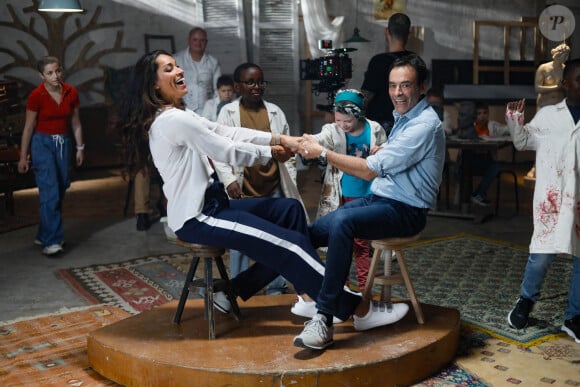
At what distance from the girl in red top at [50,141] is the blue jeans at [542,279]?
3.87 meters

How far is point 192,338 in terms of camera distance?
3635 millimetres

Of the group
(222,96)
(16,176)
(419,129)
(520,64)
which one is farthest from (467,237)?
(520,64)

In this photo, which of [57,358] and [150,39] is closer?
[57,358]

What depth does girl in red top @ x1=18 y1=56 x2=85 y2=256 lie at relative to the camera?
5910 millimetres

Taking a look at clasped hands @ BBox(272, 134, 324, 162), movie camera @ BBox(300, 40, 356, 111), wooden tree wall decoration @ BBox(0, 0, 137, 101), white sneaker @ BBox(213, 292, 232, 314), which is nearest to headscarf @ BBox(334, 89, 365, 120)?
clasped hands @ BBox(272, 134, 324, 162)

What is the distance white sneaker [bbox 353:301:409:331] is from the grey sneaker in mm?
276

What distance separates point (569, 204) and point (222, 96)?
4075 mm

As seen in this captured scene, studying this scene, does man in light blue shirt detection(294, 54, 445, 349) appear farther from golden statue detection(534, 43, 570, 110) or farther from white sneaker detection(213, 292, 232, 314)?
golden statue detection(534, 43, 570, 110)

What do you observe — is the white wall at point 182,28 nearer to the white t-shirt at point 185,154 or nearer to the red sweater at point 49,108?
the red sweater at point 49,108

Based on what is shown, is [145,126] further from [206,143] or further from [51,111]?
[51,111]

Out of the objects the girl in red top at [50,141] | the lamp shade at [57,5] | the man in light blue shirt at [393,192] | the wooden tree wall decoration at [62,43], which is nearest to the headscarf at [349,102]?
the man in light blue shirt at [393,192]

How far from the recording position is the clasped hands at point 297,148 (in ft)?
12.6

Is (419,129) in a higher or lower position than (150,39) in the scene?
lower

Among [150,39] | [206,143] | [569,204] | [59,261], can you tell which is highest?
[150,39]
